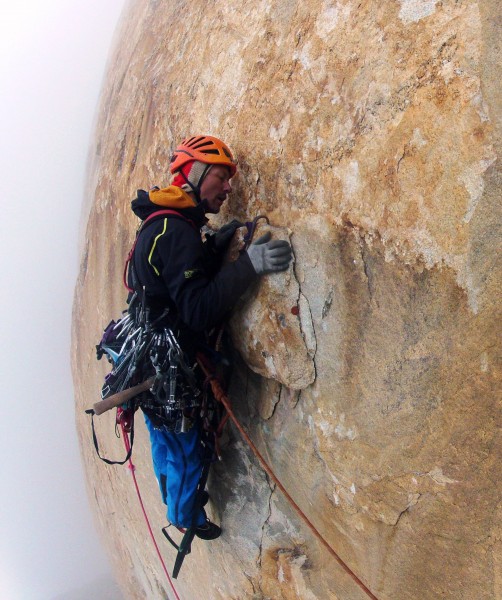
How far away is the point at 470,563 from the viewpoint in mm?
1807

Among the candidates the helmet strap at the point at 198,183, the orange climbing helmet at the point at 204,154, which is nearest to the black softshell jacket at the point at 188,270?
the helmet strap at the point at 198,183

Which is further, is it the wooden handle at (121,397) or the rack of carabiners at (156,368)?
the rack of carabiners at (156,368)

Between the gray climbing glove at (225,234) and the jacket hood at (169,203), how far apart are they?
16 centimetres

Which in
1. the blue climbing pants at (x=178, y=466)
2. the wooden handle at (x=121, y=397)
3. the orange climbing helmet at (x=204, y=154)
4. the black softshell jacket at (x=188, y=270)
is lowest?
the blue climbing pants at (x=178, y=466)

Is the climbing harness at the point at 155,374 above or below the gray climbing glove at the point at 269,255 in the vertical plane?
below

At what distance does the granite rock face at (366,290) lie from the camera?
1.58 meters

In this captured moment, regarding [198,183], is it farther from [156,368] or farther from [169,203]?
[156,368]

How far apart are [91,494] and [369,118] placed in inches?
319

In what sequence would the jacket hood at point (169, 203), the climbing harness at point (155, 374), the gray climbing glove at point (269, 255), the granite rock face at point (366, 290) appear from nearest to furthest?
the granite rock face at point (366, 290)
the gray climbing glove at point (269, 255)
the jacket hood at point (169, 203)
the climbing harness at point (155, 374)

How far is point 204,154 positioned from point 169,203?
11.2 inches

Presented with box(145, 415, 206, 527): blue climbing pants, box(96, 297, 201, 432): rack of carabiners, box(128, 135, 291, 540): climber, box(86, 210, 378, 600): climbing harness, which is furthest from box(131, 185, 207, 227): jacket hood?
box(145, 415, 206, 527): blue climbing pants

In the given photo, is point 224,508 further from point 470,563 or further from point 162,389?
point 470,563

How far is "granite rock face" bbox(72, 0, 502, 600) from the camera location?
1.58 metres

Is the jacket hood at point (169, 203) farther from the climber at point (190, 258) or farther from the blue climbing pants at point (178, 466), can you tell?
the blue climbing pants at point (178, 466)
